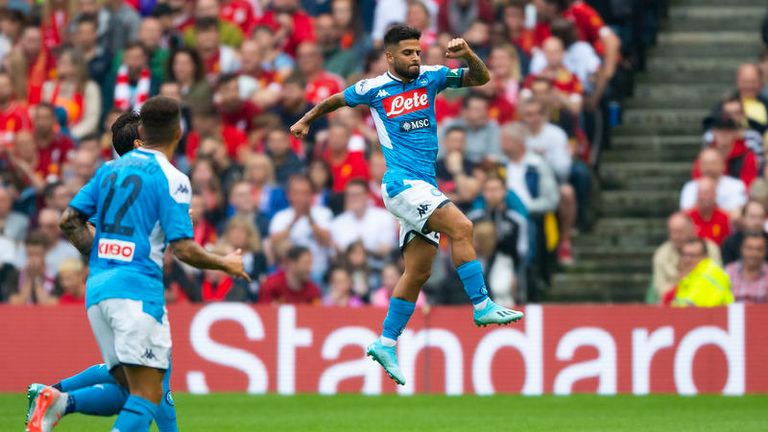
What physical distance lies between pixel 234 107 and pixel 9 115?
2.89m

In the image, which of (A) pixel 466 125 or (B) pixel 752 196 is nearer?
(B) pixel 752 196

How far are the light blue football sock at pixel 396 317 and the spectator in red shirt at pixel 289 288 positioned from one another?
5.18 meters

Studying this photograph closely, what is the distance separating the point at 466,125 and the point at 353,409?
450 cm

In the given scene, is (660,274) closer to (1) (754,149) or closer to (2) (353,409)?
(1) (754,149)

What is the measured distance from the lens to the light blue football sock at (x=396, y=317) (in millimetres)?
12294

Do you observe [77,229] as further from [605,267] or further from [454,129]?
[605,267]

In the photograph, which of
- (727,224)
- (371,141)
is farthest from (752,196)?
(371,141)

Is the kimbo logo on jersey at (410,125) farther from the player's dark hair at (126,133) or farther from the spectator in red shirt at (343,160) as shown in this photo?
the spectator in red shirt at (343,160)

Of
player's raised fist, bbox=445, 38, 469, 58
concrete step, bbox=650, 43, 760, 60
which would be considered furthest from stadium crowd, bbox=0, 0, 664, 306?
player's raised fist, bbox=445, 38, 469, 58

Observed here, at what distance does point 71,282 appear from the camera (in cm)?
1747

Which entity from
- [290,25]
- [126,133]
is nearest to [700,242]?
[290,25]

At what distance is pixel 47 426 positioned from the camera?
31.2 feet

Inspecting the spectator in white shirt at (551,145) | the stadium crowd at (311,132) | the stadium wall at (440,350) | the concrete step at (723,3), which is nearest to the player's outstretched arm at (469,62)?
the stadium wall at (440,350)

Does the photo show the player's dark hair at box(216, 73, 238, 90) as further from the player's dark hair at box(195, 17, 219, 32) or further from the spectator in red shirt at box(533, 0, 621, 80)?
the spectator in red shirt at box(533, 0, 621, 80)
